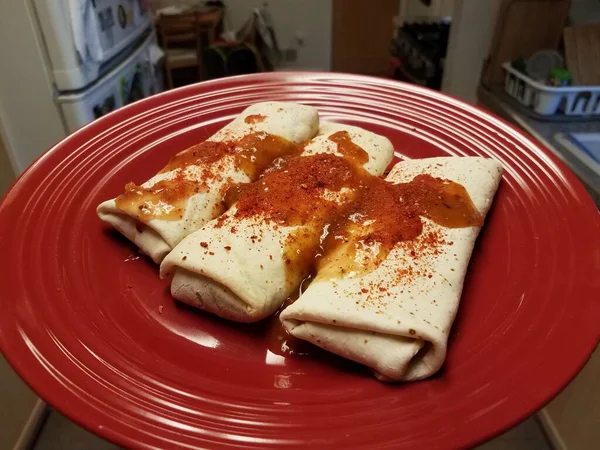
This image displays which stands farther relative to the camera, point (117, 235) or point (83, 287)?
point (117, 235)

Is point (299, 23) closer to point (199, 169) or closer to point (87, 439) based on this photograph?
point (199, 169)

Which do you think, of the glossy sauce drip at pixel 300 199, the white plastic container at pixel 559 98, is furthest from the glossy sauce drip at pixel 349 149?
the white plastic container at pixel 559 98

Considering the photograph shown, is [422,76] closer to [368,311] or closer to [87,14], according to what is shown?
[87,14]

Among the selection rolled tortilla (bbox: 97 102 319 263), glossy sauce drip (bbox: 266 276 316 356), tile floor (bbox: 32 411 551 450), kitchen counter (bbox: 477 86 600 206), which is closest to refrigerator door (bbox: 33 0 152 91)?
rolled tortilla (bbox: 97 102 319 263)

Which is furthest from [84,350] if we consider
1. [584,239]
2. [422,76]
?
[422,76]

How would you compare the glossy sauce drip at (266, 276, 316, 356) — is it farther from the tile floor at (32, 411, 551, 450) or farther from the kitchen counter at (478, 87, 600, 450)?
the tile floor at (32, 411, 551, 450)

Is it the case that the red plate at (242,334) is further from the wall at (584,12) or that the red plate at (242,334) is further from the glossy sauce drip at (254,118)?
the wall at (584,12)

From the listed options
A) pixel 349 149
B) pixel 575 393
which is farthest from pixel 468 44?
pixel 575 393
